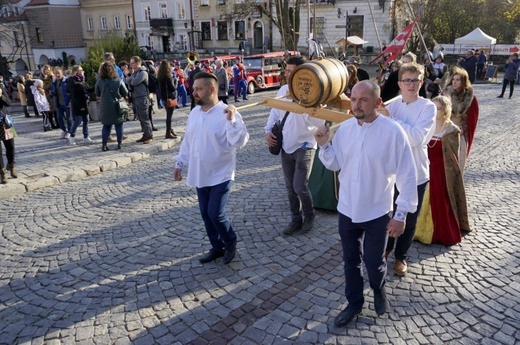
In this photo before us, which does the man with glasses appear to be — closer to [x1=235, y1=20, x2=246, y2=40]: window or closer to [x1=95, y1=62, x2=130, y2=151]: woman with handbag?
[x1=95, y1=62, x2=130, y2=151]: woman with handbag

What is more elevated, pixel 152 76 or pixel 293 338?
pixel 152 76

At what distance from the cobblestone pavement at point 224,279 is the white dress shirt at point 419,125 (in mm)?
1154

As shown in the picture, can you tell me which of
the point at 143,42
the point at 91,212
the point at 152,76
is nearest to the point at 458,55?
the point at 152,76

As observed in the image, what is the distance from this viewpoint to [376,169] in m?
3.15

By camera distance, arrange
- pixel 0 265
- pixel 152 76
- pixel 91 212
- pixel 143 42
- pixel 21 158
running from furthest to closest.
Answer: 1. pixel 143 42
2. pixel 152 76
3. pixel 21 158
4. pixel 91 212
5. pixel 0 265

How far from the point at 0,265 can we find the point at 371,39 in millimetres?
38398

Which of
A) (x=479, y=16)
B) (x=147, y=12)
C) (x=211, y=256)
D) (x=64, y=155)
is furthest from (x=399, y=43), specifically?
(x=147, y=12)

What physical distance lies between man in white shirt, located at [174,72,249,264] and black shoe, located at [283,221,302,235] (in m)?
1.03

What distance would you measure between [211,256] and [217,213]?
0.59 m

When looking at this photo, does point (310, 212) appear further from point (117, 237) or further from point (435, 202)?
point (117, 237)

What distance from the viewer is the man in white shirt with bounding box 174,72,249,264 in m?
4.14

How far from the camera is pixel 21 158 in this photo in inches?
359

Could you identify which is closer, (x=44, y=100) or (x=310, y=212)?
(x=310, y=212)

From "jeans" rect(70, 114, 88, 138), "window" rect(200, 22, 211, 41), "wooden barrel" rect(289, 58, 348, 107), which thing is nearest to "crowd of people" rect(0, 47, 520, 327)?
"wooden barrel" rect(289, 58, 348, 107)
